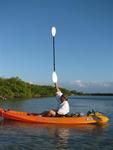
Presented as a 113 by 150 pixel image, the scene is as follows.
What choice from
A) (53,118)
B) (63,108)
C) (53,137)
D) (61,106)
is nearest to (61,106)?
(61,106)

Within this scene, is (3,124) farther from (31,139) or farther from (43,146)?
(43,146)

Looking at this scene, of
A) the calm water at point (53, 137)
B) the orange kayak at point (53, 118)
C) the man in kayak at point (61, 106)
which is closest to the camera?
the calm water at point (53, 137)

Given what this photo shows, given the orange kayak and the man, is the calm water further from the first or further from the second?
the man

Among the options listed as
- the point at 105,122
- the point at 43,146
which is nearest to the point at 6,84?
the point at 105,122

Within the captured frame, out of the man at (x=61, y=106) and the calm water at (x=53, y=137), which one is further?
the man at (x=61, y=106)

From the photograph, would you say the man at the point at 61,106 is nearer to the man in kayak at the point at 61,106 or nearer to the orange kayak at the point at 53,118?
the man in kayak at the point at 61,106

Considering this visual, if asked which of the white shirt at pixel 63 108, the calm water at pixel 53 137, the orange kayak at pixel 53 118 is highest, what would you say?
the white shirt at pixel 63 108

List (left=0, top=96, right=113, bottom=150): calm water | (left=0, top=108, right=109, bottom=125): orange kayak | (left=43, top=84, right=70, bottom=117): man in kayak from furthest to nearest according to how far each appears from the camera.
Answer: (left=0, top=108, right=109, bottom=125): orange kayak
(left=43, top=84, right=70, bottom=117): man in kayak
(left=0, top=96, right=113, bottom=150): calm water

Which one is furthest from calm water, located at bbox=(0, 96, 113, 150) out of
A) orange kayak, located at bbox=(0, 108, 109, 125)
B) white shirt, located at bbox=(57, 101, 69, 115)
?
white shirt, located at bbox=(57, 101, 69, 115)

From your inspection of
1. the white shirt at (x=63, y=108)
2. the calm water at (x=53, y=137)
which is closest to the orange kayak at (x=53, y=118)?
the white shirt at (x=63, y=108)

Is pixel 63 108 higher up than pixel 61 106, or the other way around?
pixel 61 106

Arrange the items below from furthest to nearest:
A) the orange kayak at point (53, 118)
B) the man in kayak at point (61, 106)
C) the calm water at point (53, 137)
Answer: the orange kayak at point (53, 118) < the man in kayak at point (61, 106) < the calm water at point (53, 137)

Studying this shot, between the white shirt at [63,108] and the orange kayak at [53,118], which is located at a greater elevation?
the white shirt at [63,108]

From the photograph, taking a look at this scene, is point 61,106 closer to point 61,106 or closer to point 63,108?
point 61,106
